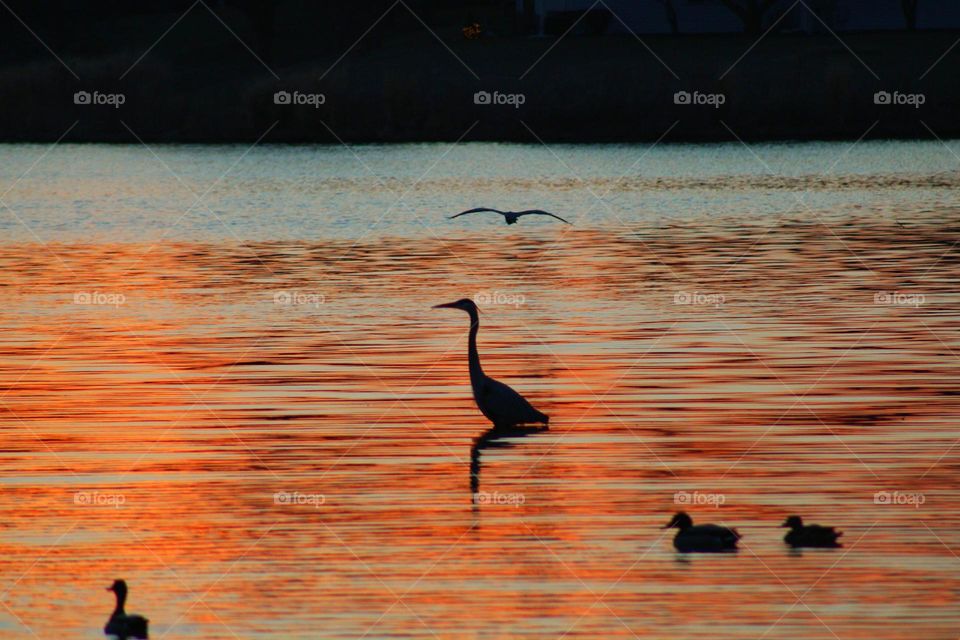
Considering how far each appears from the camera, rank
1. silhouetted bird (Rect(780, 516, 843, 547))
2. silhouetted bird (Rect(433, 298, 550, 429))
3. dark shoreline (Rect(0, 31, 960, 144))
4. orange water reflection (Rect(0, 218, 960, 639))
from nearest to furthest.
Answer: orange water reflection (Rect(0, 218, 960, 639)) < silhouetted bird (Rect(780, 516, 843, 547)) < silhouetted bird (Rect(433, 298, 550, 429)) < dark shoreline (Rect(0, 31, 960, 144))

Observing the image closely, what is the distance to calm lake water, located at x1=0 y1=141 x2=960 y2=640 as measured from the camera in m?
11.9

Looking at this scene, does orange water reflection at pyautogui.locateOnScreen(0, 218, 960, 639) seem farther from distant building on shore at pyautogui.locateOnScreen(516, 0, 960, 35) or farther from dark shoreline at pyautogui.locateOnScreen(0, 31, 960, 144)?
distant building on shore at pyautogui.locateOnScreen(516, 0, 960, 35)

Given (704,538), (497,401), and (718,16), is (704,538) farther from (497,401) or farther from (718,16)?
(718,16)

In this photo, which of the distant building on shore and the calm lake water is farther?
the distant building on shore

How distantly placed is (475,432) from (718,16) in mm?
67277

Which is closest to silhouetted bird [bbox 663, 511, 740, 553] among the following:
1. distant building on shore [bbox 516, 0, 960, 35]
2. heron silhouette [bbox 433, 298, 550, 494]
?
heron silhouette [bbox 433, 298, 550, 494]

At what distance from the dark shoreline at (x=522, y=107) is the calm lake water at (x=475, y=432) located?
21315 mm

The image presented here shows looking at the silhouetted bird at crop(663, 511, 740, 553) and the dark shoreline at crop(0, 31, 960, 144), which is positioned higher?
the dark shoreline at crop(0, 31, 960, 144)

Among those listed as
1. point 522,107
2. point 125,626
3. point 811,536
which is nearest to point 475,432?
point 811,536

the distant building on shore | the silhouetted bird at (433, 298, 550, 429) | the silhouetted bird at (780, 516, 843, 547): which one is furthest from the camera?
the distant building on shore

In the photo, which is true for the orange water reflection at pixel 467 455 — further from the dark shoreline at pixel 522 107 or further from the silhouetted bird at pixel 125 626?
the dark shoreline at pixel 522 107

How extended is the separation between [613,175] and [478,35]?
102 feet

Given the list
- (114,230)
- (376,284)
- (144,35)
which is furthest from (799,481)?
(144,35)

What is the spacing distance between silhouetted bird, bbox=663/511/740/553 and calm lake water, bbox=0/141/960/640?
0.08 m
